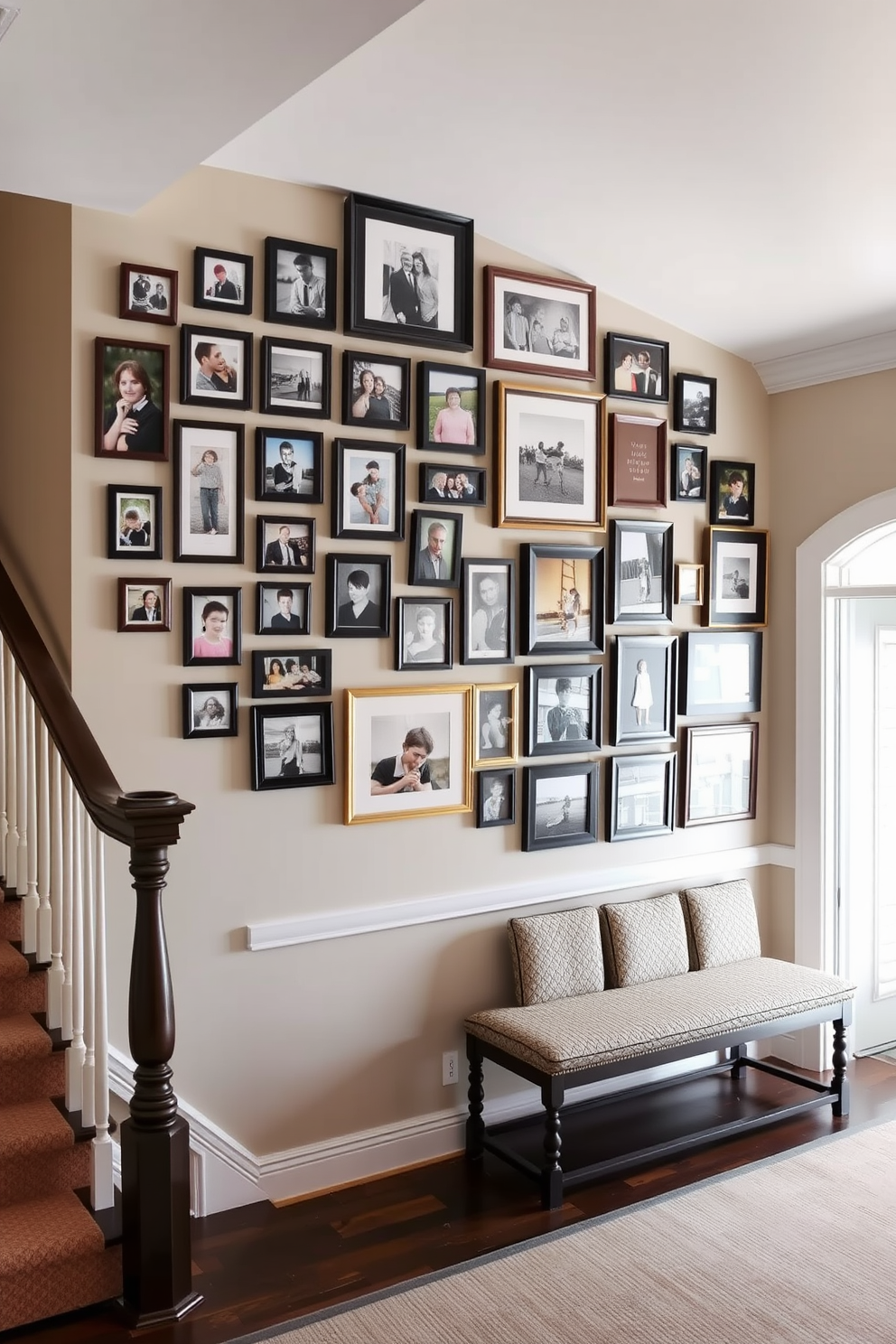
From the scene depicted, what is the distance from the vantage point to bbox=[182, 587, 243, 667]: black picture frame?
3.11 m

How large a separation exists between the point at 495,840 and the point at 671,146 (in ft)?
7.00

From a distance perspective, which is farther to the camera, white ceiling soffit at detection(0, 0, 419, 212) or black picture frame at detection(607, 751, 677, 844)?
black picture frame at detection(607, 751, 677, 844)

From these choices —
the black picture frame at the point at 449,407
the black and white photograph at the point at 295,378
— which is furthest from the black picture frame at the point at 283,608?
the black picture frame at the point at 449,407

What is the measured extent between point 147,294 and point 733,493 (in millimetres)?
2323

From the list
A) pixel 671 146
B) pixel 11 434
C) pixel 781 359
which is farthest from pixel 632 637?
pixel 11 434

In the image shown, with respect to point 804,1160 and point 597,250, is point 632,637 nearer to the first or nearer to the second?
point 597,250

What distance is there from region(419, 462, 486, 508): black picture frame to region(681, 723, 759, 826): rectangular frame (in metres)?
1.28

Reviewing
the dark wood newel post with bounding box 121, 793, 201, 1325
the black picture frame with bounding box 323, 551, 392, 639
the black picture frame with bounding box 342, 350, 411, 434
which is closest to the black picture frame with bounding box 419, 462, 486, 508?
the black picture frame with bounding box 342, 350, 411, 434

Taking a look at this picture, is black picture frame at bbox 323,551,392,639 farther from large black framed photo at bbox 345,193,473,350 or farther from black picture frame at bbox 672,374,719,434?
black picture frame at bbox 672,374,719,434

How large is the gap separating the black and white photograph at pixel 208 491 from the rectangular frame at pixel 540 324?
980mm

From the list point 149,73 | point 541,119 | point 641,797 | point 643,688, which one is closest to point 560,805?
point 641,797

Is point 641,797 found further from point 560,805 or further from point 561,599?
point 561,599

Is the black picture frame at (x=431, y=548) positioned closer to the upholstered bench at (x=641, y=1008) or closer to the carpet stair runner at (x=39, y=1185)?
the upholstered bench at (x=641, y=1008)

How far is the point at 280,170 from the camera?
320cm
